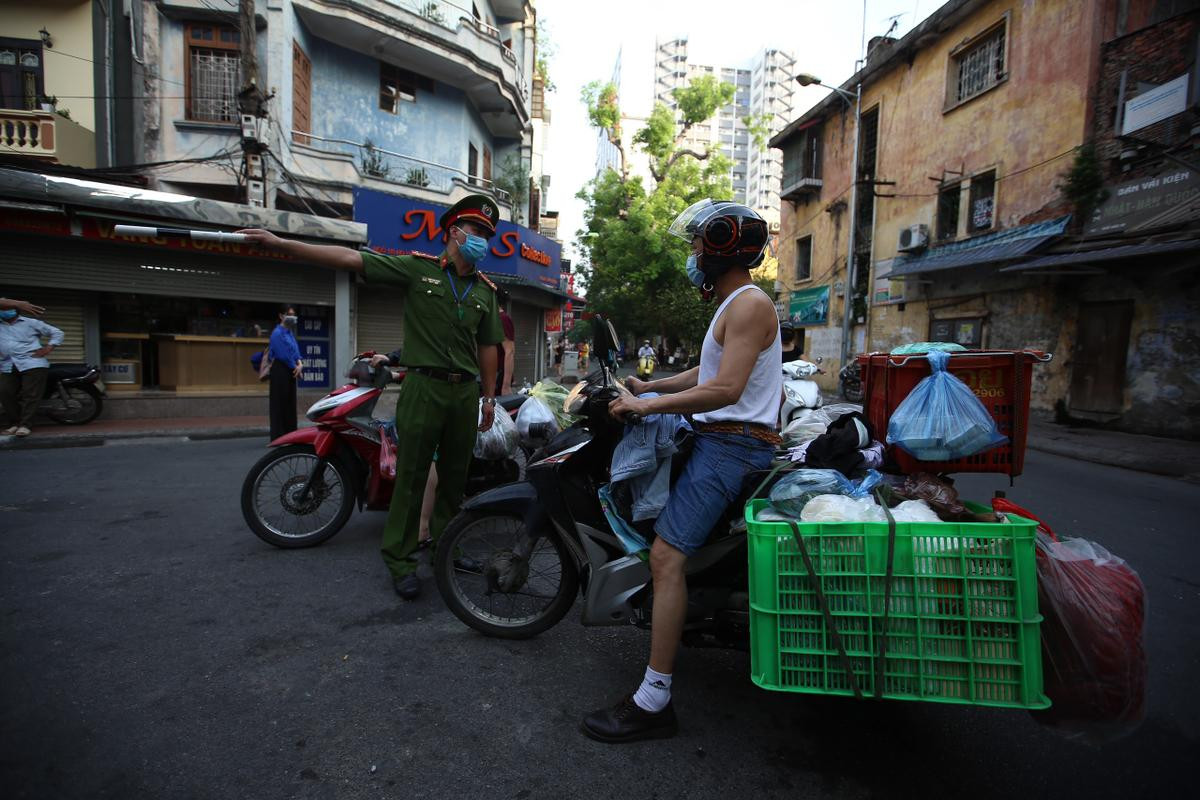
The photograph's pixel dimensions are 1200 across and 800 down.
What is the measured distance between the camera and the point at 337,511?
13.4 feet

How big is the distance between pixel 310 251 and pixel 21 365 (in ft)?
25.8

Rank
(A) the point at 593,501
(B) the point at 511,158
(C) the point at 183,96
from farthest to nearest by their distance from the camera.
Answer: (B) the point at 511,158 < (C) the point at 183,96 < (A) the point at 593,501

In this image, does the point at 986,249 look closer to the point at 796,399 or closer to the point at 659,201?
the point at 796,399

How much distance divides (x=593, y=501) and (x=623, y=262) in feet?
91.6

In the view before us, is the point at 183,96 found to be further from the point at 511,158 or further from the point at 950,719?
the point at 950,719

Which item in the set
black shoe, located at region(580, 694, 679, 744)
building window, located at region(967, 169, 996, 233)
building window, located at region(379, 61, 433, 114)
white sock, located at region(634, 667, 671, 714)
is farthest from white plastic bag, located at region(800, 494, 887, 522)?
building window, located at region(967, 169, 996, 233)

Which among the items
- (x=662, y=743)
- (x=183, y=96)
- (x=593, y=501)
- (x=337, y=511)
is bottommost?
(x=662, y=743)

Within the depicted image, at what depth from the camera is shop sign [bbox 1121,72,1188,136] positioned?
10219 millimetres

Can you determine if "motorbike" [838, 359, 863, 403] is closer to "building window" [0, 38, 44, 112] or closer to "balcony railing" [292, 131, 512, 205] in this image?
"balcony railing" [292, 131, 512, 205]

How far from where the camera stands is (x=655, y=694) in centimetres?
217

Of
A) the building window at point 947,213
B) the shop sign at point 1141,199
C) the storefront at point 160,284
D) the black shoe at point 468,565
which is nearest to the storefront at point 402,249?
the storefront at point 160,284

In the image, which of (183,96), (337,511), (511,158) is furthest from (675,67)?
(337,511)

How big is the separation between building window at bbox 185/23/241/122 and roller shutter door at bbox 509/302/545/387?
829 cm

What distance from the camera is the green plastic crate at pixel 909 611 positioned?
169 cm
